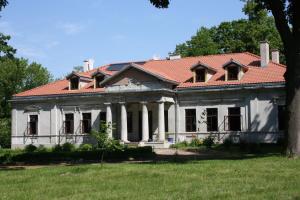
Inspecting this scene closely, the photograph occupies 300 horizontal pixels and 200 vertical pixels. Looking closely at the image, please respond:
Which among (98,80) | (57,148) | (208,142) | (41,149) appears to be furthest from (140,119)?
(41,149)

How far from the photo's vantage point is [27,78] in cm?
6688

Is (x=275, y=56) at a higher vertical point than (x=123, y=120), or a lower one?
higher

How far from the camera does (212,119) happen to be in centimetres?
3647

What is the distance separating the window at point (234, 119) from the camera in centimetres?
3550

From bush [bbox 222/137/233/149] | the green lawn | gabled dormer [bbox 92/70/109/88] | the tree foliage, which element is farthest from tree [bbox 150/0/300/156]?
the tree foliage

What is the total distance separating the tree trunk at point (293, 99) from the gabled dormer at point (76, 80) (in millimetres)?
24033

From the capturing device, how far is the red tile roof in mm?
34969

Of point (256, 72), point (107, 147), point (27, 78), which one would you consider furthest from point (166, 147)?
point (27, 78)

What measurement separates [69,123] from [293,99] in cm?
2444

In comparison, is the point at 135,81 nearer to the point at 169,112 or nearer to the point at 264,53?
the point at 169,112

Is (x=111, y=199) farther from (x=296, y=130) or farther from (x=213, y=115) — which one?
(x=213, y=115)

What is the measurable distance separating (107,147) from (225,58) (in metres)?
21.7

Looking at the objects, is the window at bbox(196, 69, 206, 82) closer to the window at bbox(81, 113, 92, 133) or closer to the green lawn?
the window at bbox(81, 113, 92, 133)

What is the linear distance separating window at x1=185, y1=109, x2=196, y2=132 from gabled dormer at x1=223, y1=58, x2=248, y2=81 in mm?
3690
